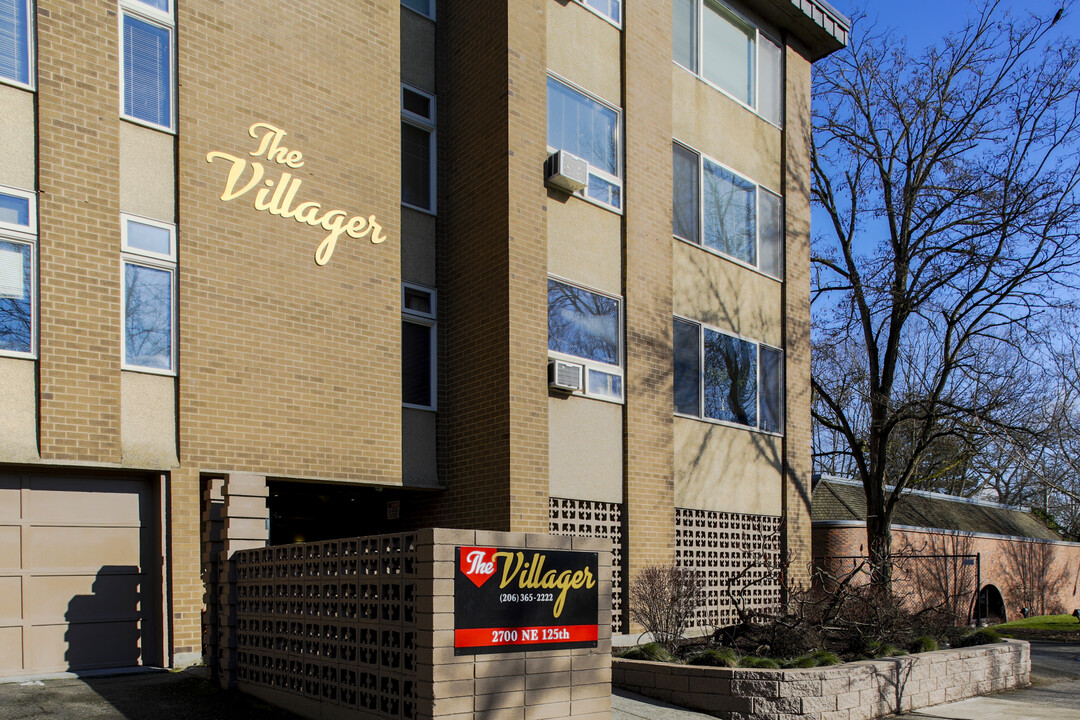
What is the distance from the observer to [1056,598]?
3238 cm

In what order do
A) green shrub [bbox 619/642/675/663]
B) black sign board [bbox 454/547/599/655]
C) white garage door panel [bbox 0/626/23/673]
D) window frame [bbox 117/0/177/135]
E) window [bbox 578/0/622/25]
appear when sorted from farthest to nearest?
window [bbox 578/0/622/25] < green shrub [bbox 619/642/675/663] < window frame [bbox 117/0/177/135] < white garage door panel [bbox 0/626/23/673] < black sign board [bbox 454/547/599/655]

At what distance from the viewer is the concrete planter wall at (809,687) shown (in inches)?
383

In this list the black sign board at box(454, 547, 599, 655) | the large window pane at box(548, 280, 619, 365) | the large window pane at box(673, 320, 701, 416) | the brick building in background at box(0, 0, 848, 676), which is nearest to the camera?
the black sign board at box(454, 547, 599, 655)

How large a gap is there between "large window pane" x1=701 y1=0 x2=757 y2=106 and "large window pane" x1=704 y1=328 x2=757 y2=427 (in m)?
4.71

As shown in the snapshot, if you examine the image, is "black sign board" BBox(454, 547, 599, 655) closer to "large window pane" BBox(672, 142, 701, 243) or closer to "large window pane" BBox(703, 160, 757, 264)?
"large window pane" BBox(672, 142, 701, 243)

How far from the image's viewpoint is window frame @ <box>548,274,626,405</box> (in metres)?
13.3

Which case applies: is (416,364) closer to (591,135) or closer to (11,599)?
(591,135)

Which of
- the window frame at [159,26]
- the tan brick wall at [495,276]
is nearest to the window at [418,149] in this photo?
the tan brick wall at [495,276]

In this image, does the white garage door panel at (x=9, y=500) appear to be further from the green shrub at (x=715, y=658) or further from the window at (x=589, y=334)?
the green shrub at (x=715, y=658)

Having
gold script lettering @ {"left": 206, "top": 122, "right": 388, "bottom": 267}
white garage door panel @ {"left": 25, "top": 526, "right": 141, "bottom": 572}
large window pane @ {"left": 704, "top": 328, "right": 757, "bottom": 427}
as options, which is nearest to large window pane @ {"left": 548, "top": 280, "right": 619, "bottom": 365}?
large window pane @ {"left": 704, "top": 328, "right": 757, "bottom": 427}

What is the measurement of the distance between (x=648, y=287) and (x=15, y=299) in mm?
8720

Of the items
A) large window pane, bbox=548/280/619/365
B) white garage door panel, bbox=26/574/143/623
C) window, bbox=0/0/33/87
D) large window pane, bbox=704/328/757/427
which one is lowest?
white garage door panel, bbox=26/574/143/623

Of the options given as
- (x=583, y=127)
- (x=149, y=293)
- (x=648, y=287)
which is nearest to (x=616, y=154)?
(x=583, y=127)

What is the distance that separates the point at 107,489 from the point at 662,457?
7.88 metres
